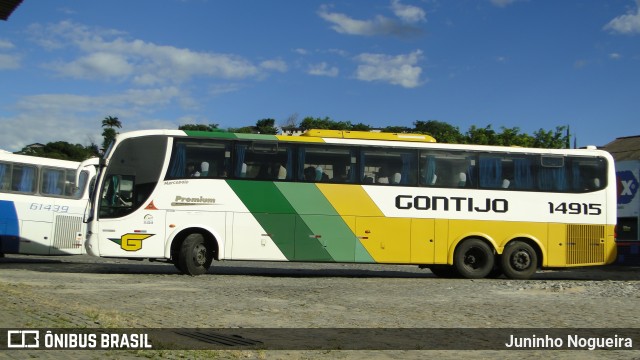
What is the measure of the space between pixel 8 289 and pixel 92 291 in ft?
5.52

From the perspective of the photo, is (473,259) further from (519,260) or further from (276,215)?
(276,215)

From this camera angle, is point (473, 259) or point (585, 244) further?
point (585, 244)

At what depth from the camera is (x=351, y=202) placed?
1845 cm

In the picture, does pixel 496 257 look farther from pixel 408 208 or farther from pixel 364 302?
pixel 364 302

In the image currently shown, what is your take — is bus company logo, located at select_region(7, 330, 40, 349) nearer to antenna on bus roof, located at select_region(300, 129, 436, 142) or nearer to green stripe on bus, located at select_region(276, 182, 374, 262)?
green stripe on bus, located at select_region(276, 182, 374, 262)

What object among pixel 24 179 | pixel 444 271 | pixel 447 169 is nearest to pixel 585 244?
pixel 444 271

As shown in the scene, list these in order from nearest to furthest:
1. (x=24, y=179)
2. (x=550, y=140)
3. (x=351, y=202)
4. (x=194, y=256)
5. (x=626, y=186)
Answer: (x=194, y=256)
(x=351, y=202)
(x=24, y=179)
(x=626, y=186)
(x=550, y=140)

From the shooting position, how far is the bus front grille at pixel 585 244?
1912 cm

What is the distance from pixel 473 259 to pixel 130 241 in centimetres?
922

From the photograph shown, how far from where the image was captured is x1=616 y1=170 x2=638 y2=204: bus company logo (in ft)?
79.0

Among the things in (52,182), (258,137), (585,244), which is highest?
(258,137)

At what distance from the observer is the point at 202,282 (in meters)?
16.1

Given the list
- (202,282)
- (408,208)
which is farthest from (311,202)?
(202,282)

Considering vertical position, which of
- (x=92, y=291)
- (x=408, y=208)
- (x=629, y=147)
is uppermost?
(x=629, y=147)
